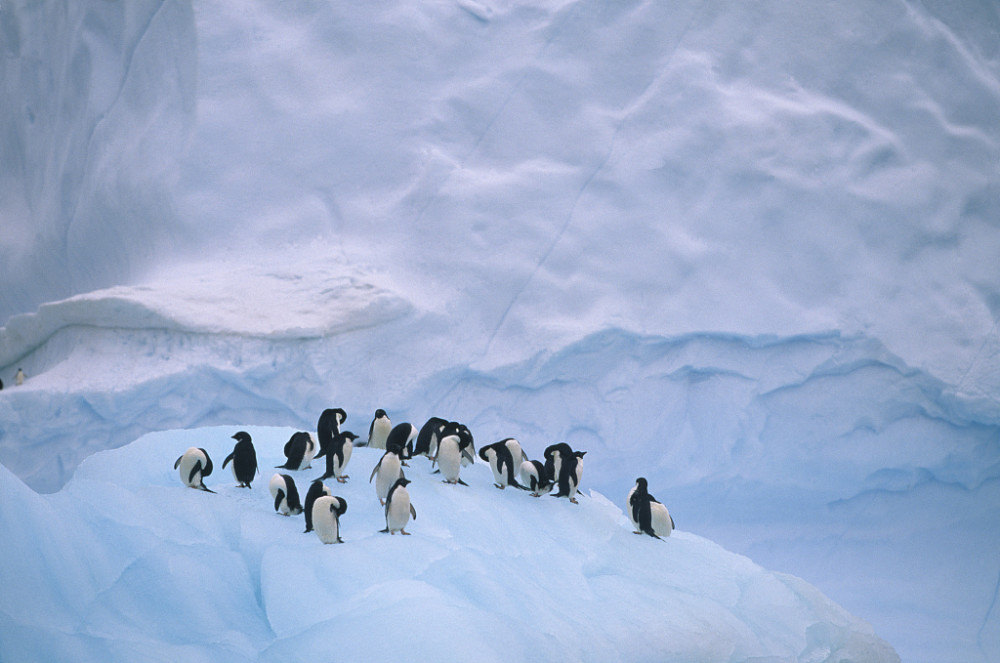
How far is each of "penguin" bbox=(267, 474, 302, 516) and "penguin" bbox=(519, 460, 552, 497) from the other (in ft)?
4.86

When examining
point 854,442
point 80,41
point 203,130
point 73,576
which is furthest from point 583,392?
point 80,41

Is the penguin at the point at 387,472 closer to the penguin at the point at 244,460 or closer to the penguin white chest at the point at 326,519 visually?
the penguin white chest at the point at 326,519

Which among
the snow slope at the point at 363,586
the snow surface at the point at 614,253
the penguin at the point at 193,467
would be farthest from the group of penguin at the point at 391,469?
the snow surface at the point at 614,253

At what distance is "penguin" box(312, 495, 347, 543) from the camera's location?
392 cm

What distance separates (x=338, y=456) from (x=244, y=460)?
0.51 meters

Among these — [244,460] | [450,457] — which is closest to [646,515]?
[450,457]

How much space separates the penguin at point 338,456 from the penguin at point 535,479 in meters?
1.10

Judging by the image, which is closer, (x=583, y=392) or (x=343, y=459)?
(x=343, y=459)

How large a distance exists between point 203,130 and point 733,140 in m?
5.49

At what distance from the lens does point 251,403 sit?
792 cm

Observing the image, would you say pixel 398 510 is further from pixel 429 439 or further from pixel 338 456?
pixel 429 439

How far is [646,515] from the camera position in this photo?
17.4ft

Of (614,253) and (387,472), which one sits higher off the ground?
(614,253)

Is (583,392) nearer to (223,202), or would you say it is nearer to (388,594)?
(223,202)
